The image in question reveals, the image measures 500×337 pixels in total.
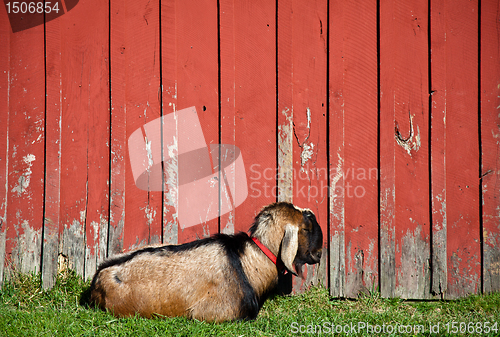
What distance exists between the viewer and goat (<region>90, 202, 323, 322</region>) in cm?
293

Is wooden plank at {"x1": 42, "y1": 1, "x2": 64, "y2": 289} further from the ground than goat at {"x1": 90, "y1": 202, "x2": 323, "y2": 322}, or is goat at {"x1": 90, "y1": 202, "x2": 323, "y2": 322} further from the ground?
wooden plank at {"x1": 42, "y1": 1, "x2": 64, "y2": 289}

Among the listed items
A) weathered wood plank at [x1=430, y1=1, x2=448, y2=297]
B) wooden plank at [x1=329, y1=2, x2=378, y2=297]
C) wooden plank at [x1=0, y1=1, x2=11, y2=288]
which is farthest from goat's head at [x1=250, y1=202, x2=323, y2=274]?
wooden plank at [x1=0, y1=1, x2=11, y2=288]

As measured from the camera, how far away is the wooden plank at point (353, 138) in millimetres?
3760

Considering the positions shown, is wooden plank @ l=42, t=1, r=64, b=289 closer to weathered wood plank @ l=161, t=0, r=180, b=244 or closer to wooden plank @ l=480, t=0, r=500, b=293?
weathered wood plank @ l=161, t=0, r=180, b=244

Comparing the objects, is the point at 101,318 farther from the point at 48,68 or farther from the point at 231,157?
the point at 48,68

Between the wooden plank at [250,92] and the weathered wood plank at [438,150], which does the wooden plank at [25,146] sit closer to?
the wooden plank at [250,92]

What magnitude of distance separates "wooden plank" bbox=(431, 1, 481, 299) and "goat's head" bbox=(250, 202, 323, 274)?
1.65 m

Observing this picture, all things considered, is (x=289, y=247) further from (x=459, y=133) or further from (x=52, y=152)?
(x=52, y=152)

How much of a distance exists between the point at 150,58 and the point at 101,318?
9.12 feet

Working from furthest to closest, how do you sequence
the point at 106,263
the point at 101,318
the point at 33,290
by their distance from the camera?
the point at 33,290
the point at 106,263
the point at 101,318

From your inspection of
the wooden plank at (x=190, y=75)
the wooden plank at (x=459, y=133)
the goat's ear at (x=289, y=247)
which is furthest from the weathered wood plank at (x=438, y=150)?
the wooden plank at (x=190, y=75)

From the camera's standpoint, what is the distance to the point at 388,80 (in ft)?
12.4

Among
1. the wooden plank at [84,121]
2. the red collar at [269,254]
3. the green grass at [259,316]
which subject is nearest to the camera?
the green grass at [259,316]

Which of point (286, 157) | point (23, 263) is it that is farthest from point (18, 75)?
point (286, 157)
